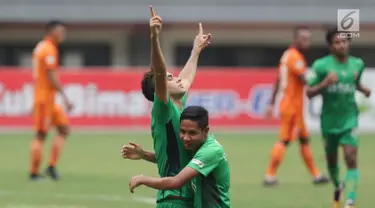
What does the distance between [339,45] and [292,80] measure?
3619 mm

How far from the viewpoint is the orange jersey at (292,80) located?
14469 mm

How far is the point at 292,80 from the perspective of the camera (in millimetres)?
14680

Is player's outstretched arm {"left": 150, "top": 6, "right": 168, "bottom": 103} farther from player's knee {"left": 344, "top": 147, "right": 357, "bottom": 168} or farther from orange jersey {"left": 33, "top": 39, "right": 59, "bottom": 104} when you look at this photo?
orange jersey {"left": 33, "top": 39, "right": 59, "bottom": 104}

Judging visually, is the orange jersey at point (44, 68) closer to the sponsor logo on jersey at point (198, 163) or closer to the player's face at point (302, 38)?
the player's face at point (302, 38)

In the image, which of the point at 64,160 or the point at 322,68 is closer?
the point at 322,68

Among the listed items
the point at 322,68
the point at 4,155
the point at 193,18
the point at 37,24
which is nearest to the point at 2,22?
the point at 37,24

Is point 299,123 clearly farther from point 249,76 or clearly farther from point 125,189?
point 249,76

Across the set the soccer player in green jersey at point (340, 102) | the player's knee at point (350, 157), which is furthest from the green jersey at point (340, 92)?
the player's knee at point (350, 157)

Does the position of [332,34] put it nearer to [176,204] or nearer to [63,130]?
[176,204]

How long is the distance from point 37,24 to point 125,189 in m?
22.5

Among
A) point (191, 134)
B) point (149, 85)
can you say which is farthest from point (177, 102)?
point (191, 134)

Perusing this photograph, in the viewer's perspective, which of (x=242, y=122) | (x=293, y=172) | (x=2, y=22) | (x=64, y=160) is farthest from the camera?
(x=2, y=22)

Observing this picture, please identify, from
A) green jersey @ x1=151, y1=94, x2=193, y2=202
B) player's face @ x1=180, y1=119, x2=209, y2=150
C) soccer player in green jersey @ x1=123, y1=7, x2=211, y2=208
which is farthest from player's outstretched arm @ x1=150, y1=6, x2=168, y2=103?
player's face @ x1=180, y1=119, x2=209, y2=150

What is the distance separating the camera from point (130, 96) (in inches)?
1009
